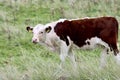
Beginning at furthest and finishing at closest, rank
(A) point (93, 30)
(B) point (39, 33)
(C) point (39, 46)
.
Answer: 1. (C) point (39, 46)
2. (B) point (39, 33)
3. (A) point (93, 30)

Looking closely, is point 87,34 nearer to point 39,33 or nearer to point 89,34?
point 89,34

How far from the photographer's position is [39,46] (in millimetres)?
11812

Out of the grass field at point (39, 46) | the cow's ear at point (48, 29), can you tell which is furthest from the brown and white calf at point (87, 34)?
the grass field at point (39, 46)

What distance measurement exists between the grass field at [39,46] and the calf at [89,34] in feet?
0.91

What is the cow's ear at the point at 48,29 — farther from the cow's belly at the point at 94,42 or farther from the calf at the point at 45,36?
the cow's belly at the point at 94,42

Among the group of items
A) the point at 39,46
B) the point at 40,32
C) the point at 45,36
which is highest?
the point at 40,32

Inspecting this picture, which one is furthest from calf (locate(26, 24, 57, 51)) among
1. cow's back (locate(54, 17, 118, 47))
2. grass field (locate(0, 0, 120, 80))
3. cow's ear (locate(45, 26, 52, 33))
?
grass field (locate(0, 0, 120, 80))

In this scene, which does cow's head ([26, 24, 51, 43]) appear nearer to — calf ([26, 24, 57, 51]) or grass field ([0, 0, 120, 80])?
calf ([26, 24, 57, 51])

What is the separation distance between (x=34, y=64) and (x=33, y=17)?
679cm

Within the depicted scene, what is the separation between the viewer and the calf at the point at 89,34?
9297 millimetres

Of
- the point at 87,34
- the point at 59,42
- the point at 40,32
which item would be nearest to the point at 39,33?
the point at 40,32

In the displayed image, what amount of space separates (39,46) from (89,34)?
2690mm

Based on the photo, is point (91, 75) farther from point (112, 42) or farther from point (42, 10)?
point (42, 10)

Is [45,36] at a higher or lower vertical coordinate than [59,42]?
higher
